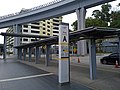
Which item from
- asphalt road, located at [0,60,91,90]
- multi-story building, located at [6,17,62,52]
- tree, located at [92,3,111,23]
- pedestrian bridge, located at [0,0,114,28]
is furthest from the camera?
multi-story building, located at [6,17,62,52]

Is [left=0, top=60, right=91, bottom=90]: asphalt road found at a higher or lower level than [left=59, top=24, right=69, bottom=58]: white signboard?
lower

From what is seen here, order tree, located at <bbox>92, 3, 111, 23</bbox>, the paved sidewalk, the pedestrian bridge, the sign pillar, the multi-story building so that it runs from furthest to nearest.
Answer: the multi-story building
tree, located at <bbox>92, 3, 111, 23</bbox>
the pedestrian bridge
the sign pillar
the paved sidewalk

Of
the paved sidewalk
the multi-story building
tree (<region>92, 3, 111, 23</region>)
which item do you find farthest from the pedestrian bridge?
the multi-story building

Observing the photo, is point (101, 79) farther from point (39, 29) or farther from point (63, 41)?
point (39, 29)

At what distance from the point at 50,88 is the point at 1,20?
43950mm

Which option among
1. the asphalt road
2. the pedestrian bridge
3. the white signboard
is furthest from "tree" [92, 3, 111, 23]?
the white signboard

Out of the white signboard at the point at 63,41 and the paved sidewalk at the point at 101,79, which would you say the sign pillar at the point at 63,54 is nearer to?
the white signboard at the point at 63,41

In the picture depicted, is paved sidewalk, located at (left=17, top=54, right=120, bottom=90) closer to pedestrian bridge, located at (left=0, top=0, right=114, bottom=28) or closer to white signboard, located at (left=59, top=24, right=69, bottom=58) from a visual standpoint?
white signboard, located at (left=59, top=24, right=69, bottom=58)

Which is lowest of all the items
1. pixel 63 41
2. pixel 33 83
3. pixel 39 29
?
pixel 33 83

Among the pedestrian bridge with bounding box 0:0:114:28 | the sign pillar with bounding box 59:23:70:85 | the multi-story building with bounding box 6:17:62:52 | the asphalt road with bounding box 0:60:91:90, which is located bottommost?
the asphalt road with bounding box 0:60:91:90

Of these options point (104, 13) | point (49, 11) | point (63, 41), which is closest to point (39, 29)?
point (104, 13)

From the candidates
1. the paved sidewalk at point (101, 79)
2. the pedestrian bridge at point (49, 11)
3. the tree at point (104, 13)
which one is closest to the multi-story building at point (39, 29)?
the tree at point (104, 13)

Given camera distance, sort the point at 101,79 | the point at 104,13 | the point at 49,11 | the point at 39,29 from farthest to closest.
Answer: the point at 39,29 → the point at 104,13 → the point at 49,11 → the point at 101,79

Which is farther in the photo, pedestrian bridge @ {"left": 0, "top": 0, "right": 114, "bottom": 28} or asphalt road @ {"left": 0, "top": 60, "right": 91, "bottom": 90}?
pedestrian bridge @ {"left": 0, "top": 0, "right": 114, "bottom": 28}
